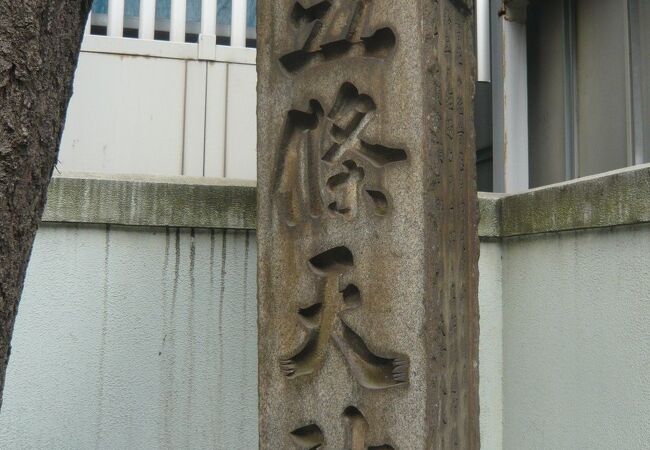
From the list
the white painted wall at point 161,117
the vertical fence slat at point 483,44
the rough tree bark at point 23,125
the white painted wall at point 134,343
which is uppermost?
the vertical fence slat at point 483,44

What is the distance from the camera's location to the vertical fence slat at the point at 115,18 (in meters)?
5.77

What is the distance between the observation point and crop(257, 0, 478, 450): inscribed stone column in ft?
11.3

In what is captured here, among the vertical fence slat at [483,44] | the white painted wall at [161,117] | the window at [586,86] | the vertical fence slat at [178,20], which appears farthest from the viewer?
the vertical fence slat at [483,44]

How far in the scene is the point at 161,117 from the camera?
5.82 meters

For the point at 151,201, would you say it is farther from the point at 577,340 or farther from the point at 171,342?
the point at 577,340

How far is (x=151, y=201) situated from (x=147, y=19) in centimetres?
171

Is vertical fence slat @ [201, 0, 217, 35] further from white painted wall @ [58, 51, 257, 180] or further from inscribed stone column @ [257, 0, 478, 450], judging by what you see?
inscribed stone column @ [257, 0, 478, 450]

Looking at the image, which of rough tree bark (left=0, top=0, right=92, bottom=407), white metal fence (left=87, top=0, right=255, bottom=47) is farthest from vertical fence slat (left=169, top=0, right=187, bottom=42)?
rough tree bark (left=0, top=0, right=92, bottom=407)

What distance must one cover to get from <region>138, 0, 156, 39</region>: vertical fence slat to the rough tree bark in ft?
13.1

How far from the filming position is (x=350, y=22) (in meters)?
3.67

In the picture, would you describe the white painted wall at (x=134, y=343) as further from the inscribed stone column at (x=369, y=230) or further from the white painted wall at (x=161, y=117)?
the white painted wall at (x=161, y=117)

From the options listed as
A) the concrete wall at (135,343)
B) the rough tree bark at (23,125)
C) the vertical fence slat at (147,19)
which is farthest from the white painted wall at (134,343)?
the rough tree bark at (23,125)

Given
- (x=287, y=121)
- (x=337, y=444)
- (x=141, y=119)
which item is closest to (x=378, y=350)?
(x=337, y=444)

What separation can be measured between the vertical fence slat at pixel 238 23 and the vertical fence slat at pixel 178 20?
332 millimetres
